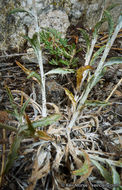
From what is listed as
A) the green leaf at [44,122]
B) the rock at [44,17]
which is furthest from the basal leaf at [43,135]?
the rock at [44,17]

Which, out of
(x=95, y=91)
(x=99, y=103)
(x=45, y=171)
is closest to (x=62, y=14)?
(x=95, y=91)

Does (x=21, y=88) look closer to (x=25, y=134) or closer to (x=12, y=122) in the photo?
(x=12, y=122)

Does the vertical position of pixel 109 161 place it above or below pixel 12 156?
below

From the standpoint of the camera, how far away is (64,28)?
52.3 inches

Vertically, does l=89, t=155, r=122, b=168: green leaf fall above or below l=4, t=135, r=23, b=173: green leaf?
below

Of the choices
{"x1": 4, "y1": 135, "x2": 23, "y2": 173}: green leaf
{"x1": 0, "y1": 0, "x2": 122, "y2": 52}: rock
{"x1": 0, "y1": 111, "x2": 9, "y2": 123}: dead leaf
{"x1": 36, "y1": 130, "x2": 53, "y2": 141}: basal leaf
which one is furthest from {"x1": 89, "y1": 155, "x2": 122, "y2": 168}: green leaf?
{"x1": 0, "y1": 0, "x2": 122, "y2": 52}: rock

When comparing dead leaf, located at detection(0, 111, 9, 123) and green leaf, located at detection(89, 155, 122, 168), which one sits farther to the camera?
dead leaf, located at detection(0, 111, 9, 123)

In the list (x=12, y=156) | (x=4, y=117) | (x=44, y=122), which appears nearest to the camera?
(x=12, y=156)

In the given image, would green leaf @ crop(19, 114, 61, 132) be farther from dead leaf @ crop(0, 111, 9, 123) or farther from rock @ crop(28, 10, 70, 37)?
rock @ crop(28, 10, 70, 37)

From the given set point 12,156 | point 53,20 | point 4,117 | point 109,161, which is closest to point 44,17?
point 53,20

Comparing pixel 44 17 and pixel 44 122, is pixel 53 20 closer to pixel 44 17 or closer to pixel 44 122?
pixel 44 17

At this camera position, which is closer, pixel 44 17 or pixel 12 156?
pixel 12 156

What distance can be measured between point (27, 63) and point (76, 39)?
546mm

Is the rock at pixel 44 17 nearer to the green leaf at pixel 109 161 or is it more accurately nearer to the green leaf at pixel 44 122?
the green leaf at pixel 44 122
